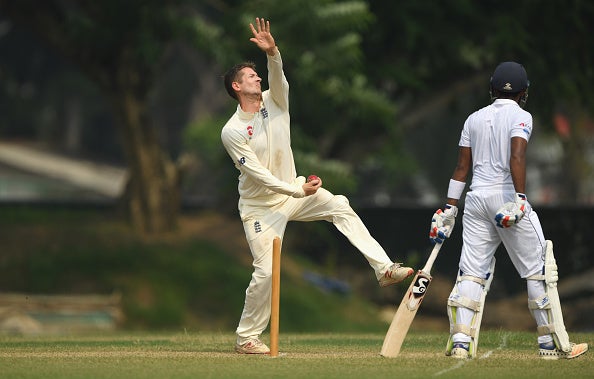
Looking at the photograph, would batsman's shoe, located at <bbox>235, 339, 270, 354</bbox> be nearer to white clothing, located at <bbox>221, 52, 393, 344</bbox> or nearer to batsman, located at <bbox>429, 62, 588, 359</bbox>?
white clothing, located at <bbox>221, 52, 393, 344</bbox>

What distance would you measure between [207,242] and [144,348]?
549 inches

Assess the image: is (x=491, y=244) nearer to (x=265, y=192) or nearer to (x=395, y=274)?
(x=395, y=274)

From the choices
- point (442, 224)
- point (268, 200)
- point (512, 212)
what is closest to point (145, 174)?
point (268, 200)

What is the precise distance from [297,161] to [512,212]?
12.5 meters

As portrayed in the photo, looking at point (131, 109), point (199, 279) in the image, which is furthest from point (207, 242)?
point (131, 109)

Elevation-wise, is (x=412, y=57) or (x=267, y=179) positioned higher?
(x=412, y=57)

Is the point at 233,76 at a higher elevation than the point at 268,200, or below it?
higher

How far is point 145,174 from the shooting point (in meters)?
25.2

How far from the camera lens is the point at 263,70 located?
22.7m

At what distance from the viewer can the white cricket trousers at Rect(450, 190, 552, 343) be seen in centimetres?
1041

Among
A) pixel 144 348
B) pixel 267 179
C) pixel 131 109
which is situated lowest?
pixel 144 348

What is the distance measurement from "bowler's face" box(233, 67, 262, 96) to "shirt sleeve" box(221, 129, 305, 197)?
0.37 m

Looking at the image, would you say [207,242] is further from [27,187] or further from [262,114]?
[27,187]

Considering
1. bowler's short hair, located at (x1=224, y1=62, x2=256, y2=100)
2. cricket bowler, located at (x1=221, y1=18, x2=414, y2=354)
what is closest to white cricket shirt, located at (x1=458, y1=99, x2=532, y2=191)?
cricket bowler, located at (x1=221, y1=18, x2=414, y2=354)
